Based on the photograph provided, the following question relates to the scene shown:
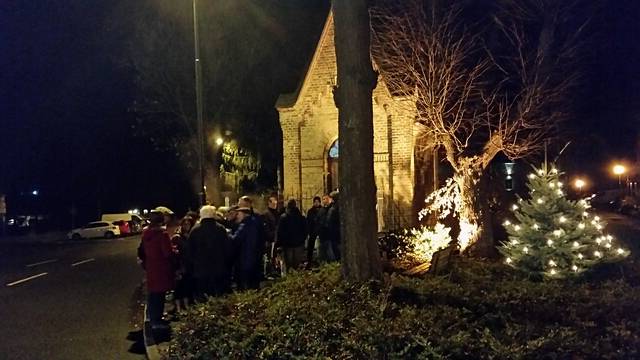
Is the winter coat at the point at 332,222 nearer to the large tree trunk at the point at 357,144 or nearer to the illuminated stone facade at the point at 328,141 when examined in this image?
the large tree trunk at the point at 357,144

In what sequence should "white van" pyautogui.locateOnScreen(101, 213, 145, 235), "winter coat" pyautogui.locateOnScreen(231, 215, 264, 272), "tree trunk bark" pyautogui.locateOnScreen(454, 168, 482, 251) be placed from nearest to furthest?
1. "winter coat" pyautogui.locateOnScreen(231, 215, 264, 272)
2. "tree trunk bark" pyautogui.locateOnScreen(454, 168, 482, 251)
3. "white van" pyautogui.locateOnScreen(101, 213, 145, 235)

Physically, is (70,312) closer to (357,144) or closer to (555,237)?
(357,144)

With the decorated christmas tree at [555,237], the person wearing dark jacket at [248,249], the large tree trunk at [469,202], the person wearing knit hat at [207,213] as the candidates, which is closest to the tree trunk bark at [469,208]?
the large tree trunk at [469,202]

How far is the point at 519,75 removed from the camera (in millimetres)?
17875

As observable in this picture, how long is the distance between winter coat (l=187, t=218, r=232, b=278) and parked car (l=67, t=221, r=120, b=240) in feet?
139

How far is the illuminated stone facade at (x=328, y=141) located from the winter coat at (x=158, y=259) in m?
9.88

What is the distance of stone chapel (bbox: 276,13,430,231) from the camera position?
18.9m

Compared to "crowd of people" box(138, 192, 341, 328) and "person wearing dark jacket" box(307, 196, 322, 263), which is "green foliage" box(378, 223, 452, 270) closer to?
"person wearing dark jacket" box(307, 196, 322, 263)

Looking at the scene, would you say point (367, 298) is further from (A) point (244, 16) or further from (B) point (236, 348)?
(A) point (244, 16)

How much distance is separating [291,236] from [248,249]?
2.17m

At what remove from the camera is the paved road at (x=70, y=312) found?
9258 mm

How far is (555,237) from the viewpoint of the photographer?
35.2 feet

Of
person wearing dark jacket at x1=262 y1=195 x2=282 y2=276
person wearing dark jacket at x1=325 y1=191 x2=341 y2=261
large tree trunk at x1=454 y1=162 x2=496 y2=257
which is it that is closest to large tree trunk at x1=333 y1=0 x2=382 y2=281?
person wearing dark jacket at x1=325 y1=191 x2=341 y2=261

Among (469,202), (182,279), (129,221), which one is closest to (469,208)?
(469,202)
